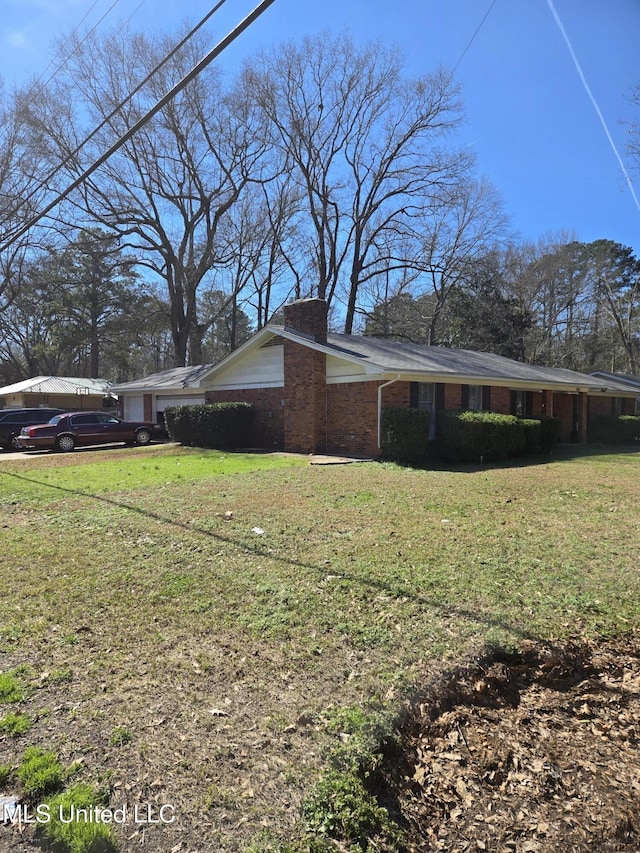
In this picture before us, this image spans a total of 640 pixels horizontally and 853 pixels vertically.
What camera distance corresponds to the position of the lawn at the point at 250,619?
2.51 m

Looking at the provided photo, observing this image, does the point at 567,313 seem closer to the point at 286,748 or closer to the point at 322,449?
the point at 322,449

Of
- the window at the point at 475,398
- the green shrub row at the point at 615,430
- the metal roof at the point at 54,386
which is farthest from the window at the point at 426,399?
the metal roof at the point at 54,386

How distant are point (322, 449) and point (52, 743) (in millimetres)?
13950

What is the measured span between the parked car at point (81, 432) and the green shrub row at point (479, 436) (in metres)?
12.6

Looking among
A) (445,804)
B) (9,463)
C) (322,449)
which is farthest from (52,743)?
(9,463)

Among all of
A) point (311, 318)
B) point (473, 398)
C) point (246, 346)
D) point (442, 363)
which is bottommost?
point (473, 398)

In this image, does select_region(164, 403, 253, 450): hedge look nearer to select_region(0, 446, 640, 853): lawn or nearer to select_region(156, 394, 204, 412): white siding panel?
select_region(156, 394, 204, 412): white siding panel

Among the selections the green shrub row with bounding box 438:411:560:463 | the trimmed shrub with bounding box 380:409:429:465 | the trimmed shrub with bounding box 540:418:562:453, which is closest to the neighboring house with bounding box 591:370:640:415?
the trimmed shrub with bounding box 540:418:562:453

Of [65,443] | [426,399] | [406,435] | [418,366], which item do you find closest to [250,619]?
[406,435]

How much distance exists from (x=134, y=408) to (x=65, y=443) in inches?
320

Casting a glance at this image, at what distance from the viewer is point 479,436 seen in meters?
14.1

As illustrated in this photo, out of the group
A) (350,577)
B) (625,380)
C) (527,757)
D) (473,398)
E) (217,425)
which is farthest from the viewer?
(625,380)

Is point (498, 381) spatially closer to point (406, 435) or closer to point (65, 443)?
A: point (406, 435)

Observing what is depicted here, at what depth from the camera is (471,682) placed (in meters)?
3.36
